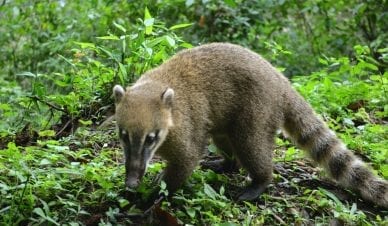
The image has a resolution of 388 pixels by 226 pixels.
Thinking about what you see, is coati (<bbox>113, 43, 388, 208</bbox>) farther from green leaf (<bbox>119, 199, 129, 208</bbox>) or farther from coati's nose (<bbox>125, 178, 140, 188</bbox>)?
green leaf (<bbox>119, 199, 129, 208</bbox>)

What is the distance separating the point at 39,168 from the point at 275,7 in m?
6.06

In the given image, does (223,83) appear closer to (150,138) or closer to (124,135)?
(150,138)

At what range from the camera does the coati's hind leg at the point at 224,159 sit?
5321 millimetres

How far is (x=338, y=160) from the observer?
5105 mm

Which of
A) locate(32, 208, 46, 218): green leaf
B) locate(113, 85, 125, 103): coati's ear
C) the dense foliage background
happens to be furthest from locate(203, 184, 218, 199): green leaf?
locate(32, 208, 46, 218): green leaf

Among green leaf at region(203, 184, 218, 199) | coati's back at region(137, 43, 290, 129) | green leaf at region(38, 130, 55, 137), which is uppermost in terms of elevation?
coati's back at region(137, 43, 290, 129)

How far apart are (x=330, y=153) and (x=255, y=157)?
2.15ft

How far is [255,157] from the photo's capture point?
4.96 m

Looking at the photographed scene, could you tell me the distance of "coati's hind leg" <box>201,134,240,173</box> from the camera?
17.5ft

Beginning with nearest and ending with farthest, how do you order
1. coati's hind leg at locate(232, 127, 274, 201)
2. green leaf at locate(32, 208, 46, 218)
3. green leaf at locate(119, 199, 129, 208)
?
green leaf at locate(32, 208, 46, 218)
green leaf at locate(119, 199, 129, 208)
coati's hind leg at locate(232, 127, 274, 201)

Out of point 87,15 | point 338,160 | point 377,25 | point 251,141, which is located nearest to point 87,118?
point 251,141

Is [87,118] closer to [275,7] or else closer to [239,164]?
[239,164]

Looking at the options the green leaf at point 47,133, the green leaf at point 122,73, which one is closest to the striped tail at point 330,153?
the green leaf at point 122,73

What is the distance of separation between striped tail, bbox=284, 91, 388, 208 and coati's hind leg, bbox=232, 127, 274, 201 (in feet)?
1.43
